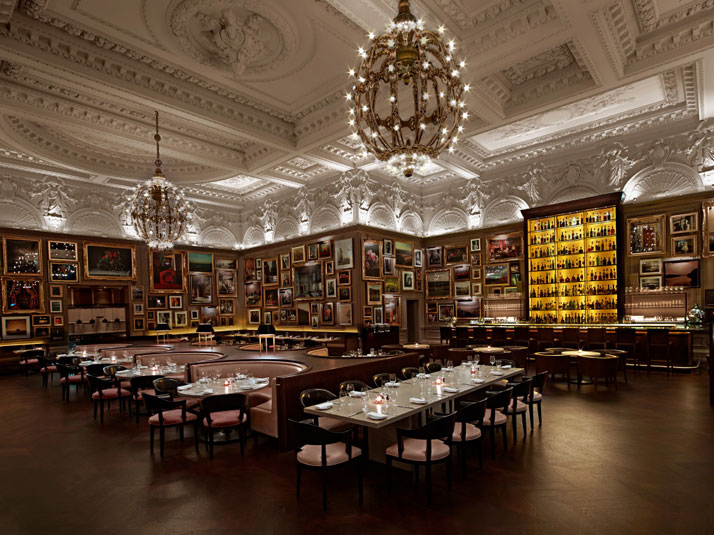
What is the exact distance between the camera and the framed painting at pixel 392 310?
1582cm

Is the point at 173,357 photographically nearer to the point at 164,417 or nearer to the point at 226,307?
the point at 164,417

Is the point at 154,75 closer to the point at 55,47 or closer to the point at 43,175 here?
the point at 55,47

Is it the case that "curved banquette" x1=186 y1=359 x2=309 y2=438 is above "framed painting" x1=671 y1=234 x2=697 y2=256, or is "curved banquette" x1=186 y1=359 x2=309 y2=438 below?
below

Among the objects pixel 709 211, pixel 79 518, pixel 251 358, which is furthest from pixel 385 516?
pixel 709 211

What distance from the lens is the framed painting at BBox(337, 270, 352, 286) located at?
15133 millimetres

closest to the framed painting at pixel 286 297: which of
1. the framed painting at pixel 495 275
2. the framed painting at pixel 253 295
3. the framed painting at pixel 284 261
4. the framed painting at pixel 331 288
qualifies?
the framed painting at pixel 284 261

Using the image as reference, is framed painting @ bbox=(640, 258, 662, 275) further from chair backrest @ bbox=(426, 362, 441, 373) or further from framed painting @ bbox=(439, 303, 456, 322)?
chair backrest @ bbox=(426, 362, 441, 373)

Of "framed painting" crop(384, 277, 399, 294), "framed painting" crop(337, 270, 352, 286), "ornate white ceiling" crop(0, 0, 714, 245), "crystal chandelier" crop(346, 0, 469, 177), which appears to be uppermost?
"ornate white ceiling" crop(0, 0, 714, 245)

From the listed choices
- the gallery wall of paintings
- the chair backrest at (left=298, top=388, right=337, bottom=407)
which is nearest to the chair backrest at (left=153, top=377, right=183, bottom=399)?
the chair backrest at (left=298, top=388, right=337, bottom=407)

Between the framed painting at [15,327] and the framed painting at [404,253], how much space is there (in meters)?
13.1

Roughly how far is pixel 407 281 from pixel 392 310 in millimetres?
1417

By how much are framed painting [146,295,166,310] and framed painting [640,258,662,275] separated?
17.2 metres

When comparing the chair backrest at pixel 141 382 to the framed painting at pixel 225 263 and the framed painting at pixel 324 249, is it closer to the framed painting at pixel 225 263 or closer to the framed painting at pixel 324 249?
the framed painting at pixel 324 249

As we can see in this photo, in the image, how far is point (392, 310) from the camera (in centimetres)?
1609
